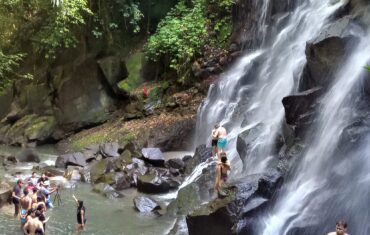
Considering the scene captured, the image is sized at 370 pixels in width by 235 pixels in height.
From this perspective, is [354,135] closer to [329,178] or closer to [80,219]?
[329,178]

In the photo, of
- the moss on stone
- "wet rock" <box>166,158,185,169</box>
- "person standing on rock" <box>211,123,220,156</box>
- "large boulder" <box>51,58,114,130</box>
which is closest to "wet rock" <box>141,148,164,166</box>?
"wet rock" <box>166,158,185,169</box>

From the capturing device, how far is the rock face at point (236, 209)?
1154 centimetres

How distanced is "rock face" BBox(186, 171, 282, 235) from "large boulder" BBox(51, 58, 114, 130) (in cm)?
1750

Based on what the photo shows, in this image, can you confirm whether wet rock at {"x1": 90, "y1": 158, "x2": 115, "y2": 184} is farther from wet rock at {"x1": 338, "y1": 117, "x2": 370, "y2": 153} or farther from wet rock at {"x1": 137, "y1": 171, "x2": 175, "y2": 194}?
wet rock at {"x1": 338, "y1": 117, "x2": 370, "y2": 153}

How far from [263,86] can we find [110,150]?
7.69 meters

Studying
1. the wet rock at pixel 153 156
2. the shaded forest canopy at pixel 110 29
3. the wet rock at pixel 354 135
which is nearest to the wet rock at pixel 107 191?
the wet rock at pixel 153 156

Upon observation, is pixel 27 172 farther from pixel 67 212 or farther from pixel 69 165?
pixel 67 212

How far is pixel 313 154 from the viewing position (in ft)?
43.3

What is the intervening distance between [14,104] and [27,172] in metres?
12.4

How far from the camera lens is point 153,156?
802 inches

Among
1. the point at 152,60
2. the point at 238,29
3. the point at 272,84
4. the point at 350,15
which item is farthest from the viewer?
the point at 152,60

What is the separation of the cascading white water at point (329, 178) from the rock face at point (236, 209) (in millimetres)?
480

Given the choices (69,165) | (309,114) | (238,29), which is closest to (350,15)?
(309,114)

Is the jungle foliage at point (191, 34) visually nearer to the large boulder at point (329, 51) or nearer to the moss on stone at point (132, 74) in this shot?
the moss on stone at point (132, 74)
